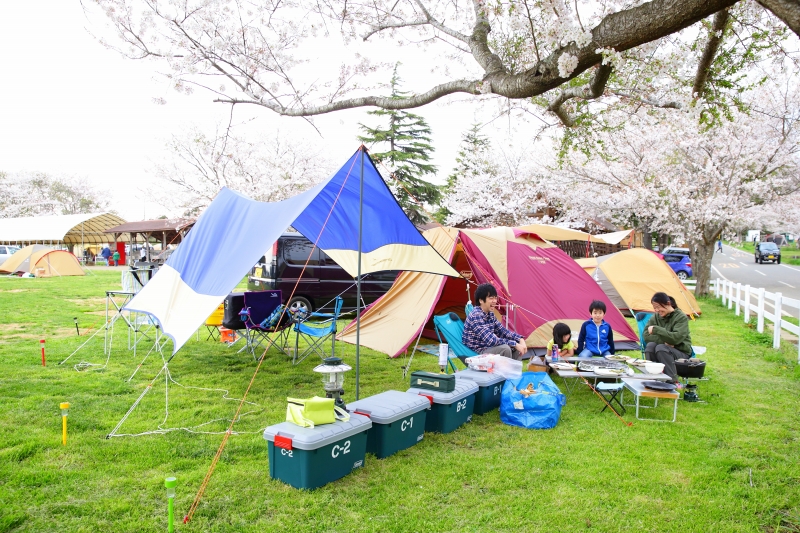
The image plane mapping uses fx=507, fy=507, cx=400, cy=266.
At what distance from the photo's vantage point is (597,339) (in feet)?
16.3

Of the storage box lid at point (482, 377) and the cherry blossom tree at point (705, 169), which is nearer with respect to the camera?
the storage box lid at point (482, 377)

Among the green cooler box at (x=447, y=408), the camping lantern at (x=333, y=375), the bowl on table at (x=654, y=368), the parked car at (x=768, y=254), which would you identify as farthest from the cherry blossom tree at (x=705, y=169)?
the parked car at (x=768, y=254)

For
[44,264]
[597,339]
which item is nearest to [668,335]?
[597,339]

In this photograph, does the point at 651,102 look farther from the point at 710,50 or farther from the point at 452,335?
the point at 452,335

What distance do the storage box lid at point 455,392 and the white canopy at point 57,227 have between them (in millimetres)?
23670

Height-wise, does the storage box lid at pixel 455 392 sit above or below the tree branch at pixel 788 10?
below

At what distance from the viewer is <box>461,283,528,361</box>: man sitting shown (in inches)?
184

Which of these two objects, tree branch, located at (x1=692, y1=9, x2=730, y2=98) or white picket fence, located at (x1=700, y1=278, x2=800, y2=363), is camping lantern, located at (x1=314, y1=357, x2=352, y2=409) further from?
white picket fence, located at (x1=700, y1=278, x2=800, y2=363)

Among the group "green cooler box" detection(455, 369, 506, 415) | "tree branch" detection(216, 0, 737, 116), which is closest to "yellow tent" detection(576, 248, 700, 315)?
"green cooler box" detection(455, 369, 506, 415)

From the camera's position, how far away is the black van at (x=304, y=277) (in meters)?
8.15

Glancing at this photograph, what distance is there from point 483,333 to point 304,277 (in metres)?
4.49

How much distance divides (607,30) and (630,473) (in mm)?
2558

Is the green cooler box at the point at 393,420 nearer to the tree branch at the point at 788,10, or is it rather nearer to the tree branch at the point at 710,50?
the tree branch at the point at 788,10

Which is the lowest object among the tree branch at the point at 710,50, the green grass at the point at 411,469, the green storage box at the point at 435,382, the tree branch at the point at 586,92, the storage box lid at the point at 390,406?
the green grass at the point at 411,469
